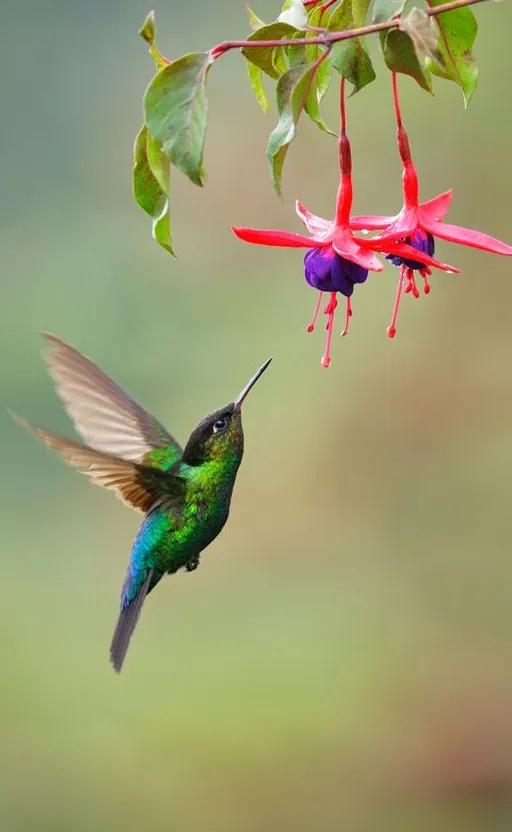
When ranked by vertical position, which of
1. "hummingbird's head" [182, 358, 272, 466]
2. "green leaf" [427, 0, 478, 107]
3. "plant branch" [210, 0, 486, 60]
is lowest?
"hummingbird's head" [182, 358, 272, 466]

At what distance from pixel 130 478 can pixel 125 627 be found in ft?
0.46

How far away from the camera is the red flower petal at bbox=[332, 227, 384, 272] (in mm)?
743

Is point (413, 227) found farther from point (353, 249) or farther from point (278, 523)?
point (278, 523)

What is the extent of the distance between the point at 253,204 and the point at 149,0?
0.69 metres

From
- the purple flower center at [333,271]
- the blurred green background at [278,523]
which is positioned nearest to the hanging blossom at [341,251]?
the purple flower center at [333,271]

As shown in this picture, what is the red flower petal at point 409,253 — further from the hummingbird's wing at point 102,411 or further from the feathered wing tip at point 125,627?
the feathered wing tip at point 125,627

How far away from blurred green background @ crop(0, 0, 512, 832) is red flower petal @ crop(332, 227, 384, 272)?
1.87m

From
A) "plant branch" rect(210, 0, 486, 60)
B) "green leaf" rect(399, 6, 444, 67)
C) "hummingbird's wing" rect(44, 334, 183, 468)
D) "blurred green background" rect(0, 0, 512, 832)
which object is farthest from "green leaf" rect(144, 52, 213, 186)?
"blurred green background" rect(0, 0, 512, 832)

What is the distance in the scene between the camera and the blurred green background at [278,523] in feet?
8.30

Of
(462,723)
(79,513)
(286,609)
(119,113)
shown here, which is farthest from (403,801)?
(119,113)

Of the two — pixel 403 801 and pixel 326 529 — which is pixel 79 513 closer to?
pixel 326 529

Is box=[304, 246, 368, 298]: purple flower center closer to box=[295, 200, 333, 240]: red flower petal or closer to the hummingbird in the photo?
box=[295, 200, 333, 240]: red flower petal

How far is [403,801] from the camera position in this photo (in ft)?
8.29

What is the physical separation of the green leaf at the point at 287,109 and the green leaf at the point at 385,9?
5 centimetres
